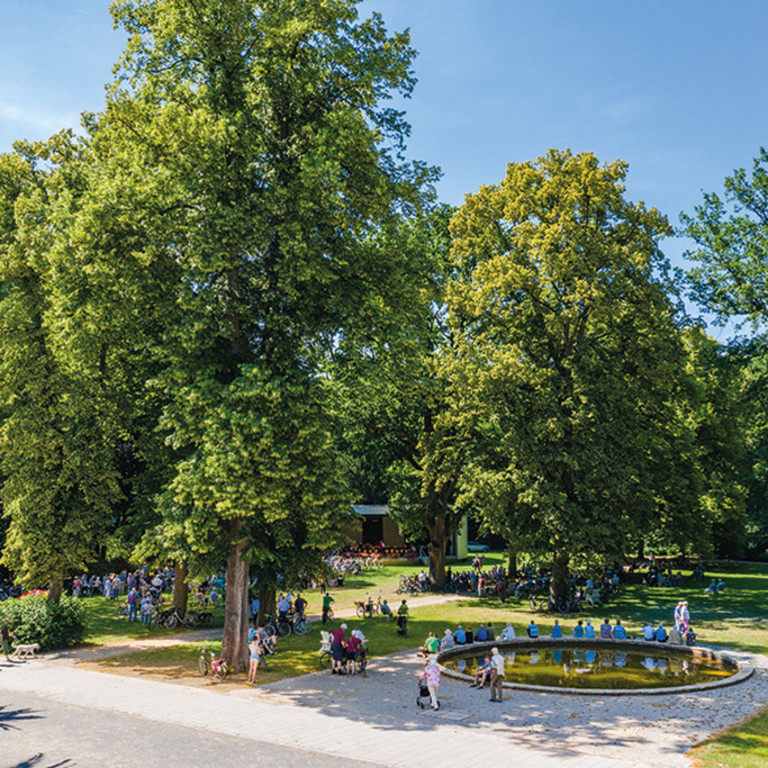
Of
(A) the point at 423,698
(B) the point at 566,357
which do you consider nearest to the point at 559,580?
(B) the point at 566,357

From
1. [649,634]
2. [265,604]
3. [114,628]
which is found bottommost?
[114,628]

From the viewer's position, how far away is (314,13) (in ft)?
73.6

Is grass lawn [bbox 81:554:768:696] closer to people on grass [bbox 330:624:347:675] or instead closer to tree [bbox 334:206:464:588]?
people on grass [bbox 330:624:347:675]

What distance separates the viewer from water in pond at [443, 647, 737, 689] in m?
20.3

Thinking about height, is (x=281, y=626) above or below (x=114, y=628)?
above

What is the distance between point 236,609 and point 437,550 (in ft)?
69.5

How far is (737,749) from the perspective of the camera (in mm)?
13883

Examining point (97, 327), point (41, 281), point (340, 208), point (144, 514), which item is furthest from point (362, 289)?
point (41, 281)

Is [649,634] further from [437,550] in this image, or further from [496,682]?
[437,550]

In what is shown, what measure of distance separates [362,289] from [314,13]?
8.60 metres

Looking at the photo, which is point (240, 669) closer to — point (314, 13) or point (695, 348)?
point (314, 13)

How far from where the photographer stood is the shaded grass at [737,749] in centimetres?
1305

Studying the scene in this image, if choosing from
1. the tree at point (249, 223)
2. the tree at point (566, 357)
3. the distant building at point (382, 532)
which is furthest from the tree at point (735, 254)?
the distant building at point (382, 532)

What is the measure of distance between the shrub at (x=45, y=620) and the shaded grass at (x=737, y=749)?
21.1 m
